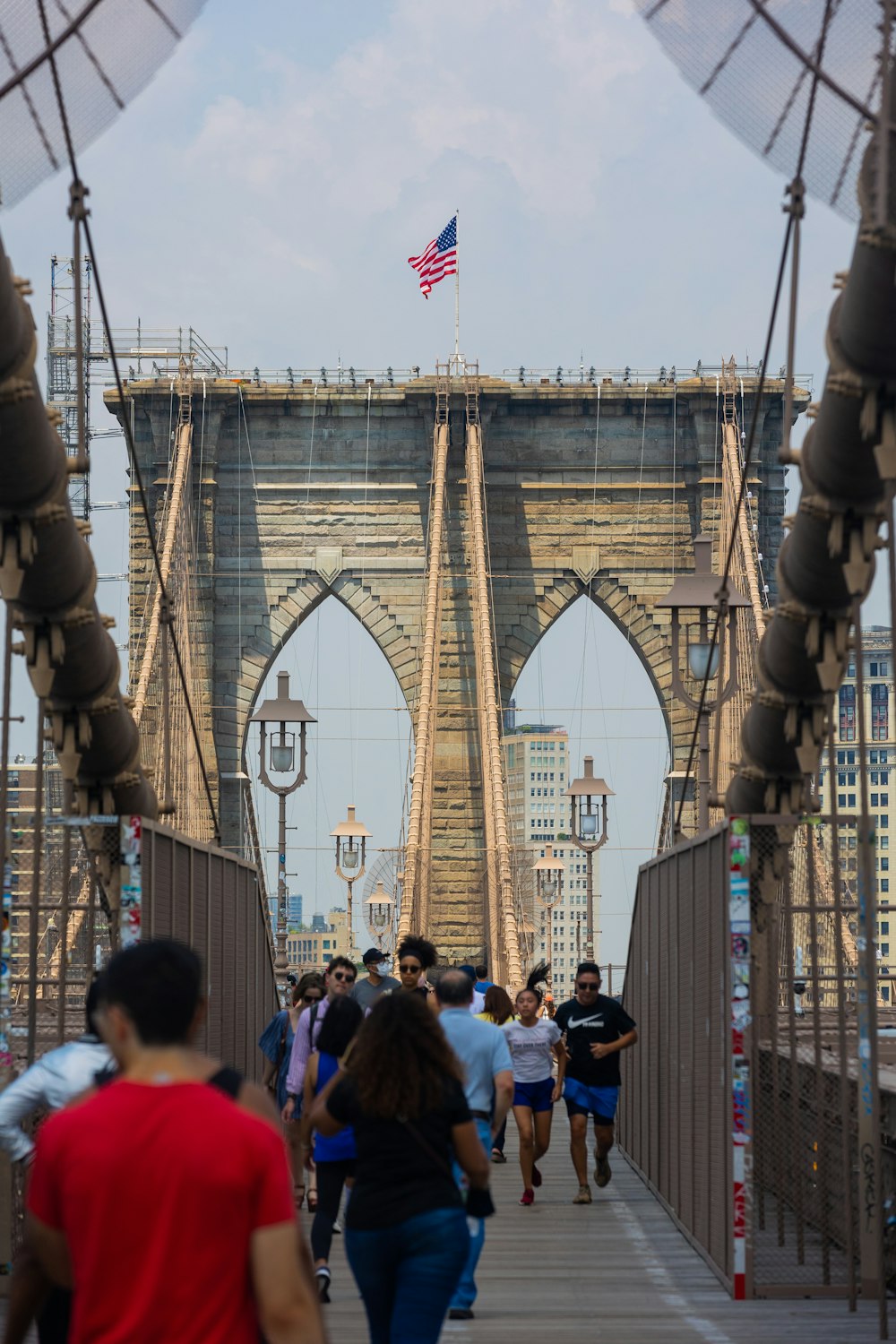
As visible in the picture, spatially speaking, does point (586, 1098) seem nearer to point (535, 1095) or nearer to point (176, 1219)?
point (535, 1095)

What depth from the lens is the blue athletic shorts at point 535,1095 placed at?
503 inches

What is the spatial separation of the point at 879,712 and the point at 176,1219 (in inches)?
3995

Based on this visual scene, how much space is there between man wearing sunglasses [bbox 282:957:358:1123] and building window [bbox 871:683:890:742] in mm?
71616

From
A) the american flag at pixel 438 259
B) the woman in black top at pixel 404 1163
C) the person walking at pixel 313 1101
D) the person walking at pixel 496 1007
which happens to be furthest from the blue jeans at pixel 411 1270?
the american flag at pixel 438 259

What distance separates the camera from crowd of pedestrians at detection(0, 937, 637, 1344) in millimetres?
3170

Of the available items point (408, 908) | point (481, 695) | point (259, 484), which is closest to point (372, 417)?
point (259, 484)

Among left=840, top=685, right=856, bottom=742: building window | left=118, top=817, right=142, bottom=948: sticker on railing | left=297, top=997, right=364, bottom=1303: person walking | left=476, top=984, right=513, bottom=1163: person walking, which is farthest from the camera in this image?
left=840, top=685, right=856, bottom=742: building window

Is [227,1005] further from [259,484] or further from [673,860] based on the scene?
[259,484]

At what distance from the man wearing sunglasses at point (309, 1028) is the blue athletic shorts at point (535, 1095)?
2.29 meters

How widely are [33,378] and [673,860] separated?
5.33 m

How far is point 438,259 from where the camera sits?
1585 inches

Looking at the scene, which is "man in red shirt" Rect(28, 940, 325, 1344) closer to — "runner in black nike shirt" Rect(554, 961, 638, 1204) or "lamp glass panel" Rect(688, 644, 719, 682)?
"runner in black nike shirt" Rect(554, 961, 638, 1204)

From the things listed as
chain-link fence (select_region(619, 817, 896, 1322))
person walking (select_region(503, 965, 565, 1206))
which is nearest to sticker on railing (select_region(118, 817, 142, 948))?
→ chain-link fence (select_region(619, 817, 896, 1322))

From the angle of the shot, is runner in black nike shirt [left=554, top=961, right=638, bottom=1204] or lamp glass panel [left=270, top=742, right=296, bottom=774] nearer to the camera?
runner in black nike shirt [left=554, top=961, right=638, bottom=1204]
